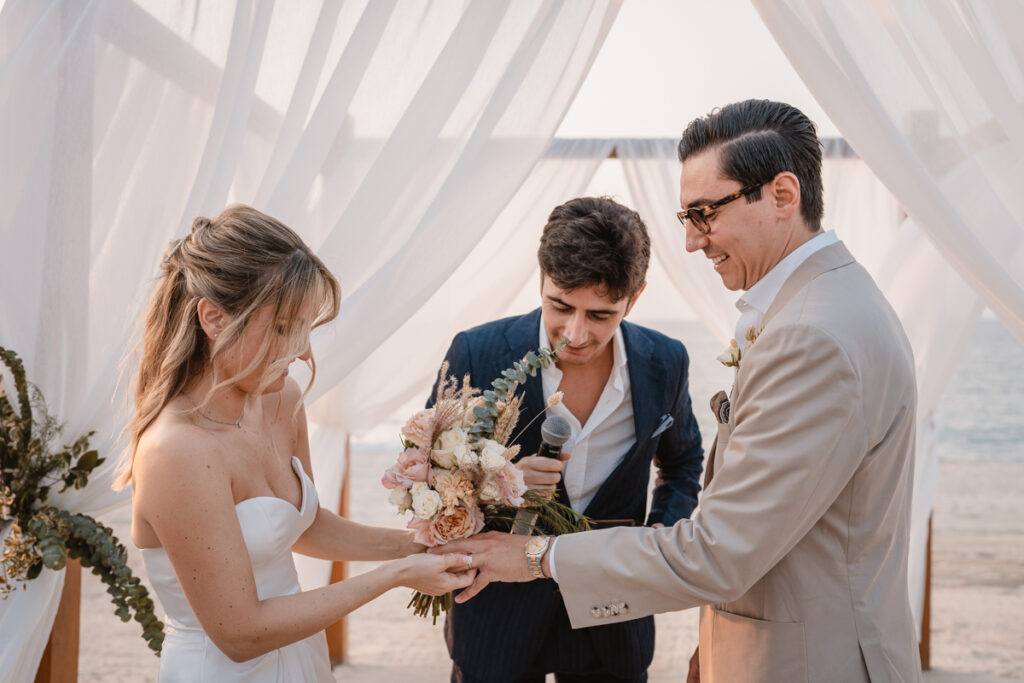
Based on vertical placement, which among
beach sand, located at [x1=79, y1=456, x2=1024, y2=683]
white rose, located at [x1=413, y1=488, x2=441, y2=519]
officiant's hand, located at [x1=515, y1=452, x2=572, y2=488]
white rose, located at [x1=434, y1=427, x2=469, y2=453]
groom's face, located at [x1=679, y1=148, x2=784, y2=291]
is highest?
groom's face, located at [x1=679, y1=148, x2=784, y2=291]

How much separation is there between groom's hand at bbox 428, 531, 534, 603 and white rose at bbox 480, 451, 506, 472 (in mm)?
284

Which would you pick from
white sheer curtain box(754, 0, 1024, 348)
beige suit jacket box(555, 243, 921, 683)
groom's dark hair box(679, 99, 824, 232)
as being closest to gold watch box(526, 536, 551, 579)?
beige suit jacket box(555, 243, 921, 683)

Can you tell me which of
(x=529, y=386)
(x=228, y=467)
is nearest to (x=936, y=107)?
(x=529, y=386)

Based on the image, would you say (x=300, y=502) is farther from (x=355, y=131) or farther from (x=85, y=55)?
(x=85, y=55)

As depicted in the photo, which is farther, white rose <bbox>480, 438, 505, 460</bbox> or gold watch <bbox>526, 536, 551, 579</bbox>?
gold watch <bbox>526, 536, 551, 579</bbox>

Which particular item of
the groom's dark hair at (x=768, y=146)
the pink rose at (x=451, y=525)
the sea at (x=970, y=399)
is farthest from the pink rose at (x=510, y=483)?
the sea at (x=970, y=399)

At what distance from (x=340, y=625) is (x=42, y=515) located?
327 cm

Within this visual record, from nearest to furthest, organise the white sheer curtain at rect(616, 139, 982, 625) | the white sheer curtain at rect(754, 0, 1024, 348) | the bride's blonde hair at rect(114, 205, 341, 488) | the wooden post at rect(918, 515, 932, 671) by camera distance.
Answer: the bride's blonde hair at rect(114, 205, 341, 488), the white sheer curtain at rect(754, 0, 1024, 348), the white sheer curtain at rect(616, 139, 982, 625), the wooden post at rect(918, 515, 932, 671)

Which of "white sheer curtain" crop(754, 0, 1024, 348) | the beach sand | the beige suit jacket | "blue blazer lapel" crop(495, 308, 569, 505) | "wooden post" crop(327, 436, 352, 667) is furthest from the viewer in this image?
the beach sand

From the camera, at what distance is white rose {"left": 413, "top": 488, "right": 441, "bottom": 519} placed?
1845mm

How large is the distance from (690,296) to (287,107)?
3.19m

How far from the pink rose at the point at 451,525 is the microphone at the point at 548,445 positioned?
0.14 metres

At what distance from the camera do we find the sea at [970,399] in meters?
22.9

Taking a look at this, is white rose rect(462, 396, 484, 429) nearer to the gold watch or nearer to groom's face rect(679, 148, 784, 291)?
the gold watch
